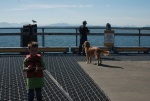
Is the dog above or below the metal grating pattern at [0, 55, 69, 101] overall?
above

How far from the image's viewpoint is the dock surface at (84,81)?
7.79m

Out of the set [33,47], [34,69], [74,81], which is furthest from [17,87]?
[33,47]

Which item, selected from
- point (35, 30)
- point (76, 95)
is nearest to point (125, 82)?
point (76, 95)

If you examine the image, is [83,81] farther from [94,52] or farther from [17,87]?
[94,52]

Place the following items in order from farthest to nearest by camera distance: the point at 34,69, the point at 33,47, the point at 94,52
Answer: the point at 94,52 < the point at 34,69 < the point at 33,47

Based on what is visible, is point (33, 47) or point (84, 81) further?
point (84, 81)

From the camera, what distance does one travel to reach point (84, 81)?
9461 mm

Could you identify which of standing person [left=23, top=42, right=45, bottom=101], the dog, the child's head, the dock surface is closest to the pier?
the dock surface

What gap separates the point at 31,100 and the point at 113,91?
227 centimetres

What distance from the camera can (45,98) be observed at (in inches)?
301

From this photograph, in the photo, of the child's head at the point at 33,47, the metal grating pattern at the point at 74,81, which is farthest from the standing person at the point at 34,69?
the metal grating pattern at the point at 74,81

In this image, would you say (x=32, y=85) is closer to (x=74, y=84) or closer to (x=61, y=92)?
(x=61, y=92)

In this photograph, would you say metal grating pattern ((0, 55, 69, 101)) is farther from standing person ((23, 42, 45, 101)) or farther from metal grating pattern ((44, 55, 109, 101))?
standing person ((23, 42, 45, 101))

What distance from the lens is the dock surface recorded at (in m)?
7.79
